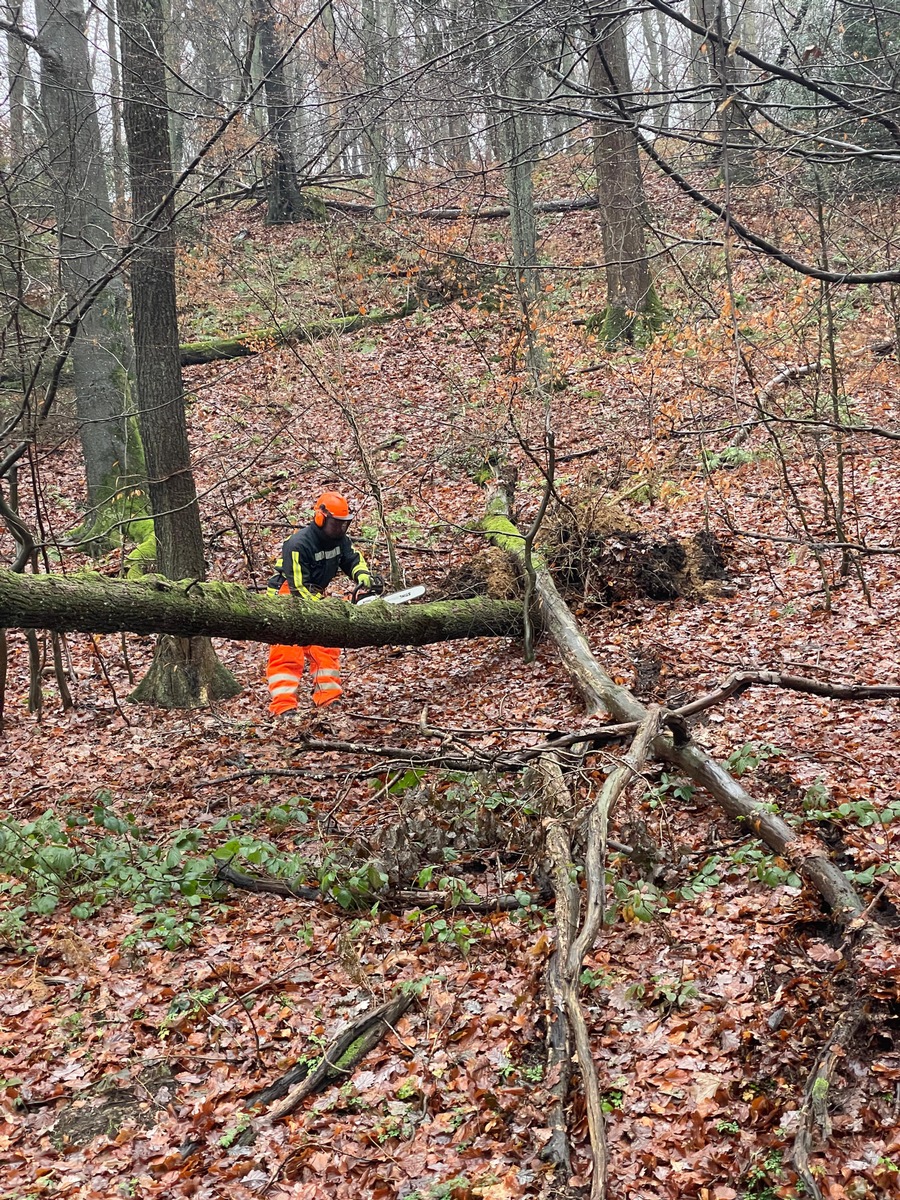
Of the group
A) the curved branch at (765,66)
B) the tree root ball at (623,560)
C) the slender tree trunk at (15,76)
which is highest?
the slender tree trunk at (15,76)

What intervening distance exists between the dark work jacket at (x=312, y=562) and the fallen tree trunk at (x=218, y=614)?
72 centimetres

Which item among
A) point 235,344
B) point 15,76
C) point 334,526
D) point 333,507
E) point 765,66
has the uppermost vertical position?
point 15,76

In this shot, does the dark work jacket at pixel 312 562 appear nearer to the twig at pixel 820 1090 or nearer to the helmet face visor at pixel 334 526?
the helmet face visor at pixel 334 526

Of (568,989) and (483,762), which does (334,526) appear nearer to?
(483,762)

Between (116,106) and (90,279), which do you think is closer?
(90,279)

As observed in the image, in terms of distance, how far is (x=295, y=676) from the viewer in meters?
7.31

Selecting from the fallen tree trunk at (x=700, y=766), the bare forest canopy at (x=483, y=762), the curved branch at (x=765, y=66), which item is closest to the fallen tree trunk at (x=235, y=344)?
the bare forest canopy at (x=483, y=762)

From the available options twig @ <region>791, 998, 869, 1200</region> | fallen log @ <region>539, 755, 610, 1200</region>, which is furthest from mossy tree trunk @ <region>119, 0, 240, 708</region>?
twig @ <region>791, 998, 869, 1200</region>

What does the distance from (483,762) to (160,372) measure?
14.7 ft

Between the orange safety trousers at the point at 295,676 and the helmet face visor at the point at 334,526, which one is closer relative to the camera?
the orange safety trousers at the point at 295,676

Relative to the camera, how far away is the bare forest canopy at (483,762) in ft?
10.7

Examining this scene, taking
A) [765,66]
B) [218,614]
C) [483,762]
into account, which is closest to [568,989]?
[483,762]

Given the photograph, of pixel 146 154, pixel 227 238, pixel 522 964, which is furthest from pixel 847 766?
pixel 227 238

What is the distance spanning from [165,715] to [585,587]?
13.0ft
